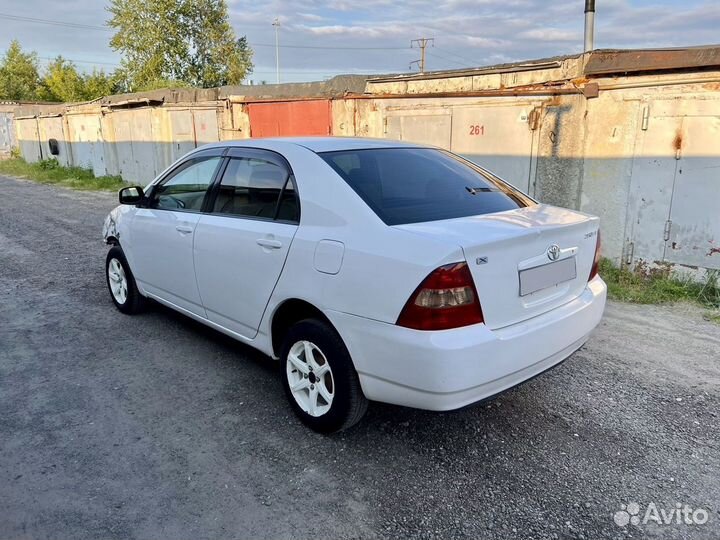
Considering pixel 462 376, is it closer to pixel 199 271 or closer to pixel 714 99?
pixel 199 271

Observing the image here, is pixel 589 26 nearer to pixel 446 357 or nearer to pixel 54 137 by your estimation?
pixel 446 357

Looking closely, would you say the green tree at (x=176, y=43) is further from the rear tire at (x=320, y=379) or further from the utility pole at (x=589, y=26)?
the rear tire at (x=320, y=379)

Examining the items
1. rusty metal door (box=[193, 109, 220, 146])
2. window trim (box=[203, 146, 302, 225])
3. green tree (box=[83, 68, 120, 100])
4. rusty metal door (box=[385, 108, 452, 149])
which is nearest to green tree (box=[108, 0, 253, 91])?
green tree (box=[83, 68, 120, 100])

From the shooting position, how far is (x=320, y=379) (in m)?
2.98

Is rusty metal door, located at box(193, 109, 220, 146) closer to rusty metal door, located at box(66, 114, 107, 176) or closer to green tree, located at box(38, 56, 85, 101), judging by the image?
rusty metal door, located at box(66, 114, 107, 176)

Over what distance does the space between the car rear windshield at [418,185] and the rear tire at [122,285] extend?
8.65 feet

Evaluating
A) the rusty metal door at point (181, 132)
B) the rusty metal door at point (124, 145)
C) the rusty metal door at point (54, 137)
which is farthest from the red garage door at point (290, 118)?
the rusty metal door at point (54, 137)

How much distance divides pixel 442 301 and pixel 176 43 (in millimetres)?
45256

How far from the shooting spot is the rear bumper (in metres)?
2.40

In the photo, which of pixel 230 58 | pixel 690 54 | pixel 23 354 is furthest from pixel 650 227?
pixel 230 58

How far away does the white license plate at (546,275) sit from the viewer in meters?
2.66

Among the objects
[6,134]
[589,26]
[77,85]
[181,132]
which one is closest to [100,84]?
[77,85]

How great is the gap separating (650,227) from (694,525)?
4.50m

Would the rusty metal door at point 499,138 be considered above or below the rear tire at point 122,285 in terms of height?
above
